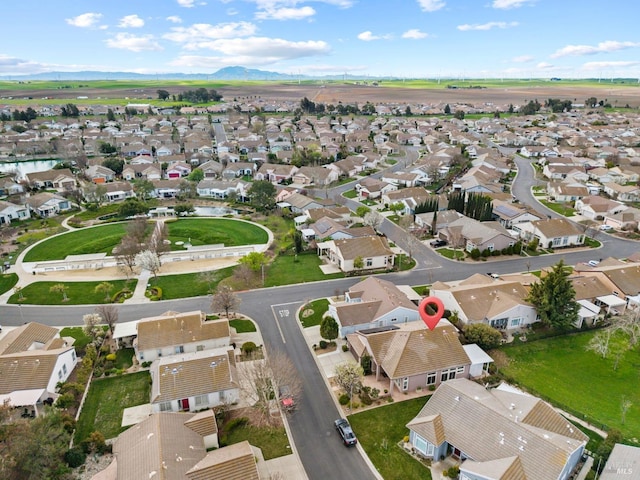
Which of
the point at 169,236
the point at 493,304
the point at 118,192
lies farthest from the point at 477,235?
the point at 118,192

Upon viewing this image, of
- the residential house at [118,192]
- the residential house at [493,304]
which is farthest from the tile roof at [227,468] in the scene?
the residential house at [118,192]

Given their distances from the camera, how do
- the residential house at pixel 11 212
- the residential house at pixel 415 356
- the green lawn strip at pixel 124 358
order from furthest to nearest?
the residential house at pixel 11 212 → the green lawn strip at pixel 124 358 → the residential house at pixel 415 356

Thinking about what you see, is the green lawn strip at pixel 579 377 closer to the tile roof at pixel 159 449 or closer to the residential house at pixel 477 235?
the residential house at pixel 477 235

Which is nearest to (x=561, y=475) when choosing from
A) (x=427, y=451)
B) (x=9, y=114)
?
(x=427, y=451)

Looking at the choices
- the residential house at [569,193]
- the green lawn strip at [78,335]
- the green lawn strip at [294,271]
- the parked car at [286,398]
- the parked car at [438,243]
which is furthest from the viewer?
the residential house at [569,193]

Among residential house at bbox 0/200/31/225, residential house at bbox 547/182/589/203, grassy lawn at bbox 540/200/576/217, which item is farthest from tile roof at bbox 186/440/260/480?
residential house at bbox 547/182/589/203

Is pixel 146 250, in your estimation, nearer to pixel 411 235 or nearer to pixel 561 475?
pixel 411 235

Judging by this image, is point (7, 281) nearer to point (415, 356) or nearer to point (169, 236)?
point (169, 236)
